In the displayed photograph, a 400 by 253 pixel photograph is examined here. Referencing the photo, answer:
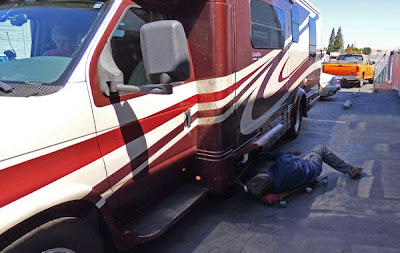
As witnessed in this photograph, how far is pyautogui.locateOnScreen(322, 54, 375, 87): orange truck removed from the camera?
16.9 metres

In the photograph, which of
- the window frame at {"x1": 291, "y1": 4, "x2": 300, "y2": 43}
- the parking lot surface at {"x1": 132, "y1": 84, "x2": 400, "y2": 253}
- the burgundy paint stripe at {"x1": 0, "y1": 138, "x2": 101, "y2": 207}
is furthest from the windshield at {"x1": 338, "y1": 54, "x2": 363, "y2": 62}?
the burgundy paint stripe at {"x1": 0, "y1": 138, "x2": 101, "y2": 207}

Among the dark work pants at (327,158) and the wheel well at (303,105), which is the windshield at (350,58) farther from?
the dark work pants at (327,158)

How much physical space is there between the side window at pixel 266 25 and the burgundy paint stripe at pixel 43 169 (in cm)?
271

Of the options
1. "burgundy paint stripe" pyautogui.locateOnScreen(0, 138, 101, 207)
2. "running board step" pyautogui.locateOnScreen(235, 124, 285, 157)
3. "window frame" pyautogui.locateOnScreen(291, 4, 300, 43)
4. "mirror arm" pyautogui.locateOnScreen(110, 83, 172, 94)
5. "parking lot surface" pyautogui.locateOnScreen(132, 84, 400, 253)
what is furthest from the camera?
"window frame" pyautogui.locateOnScreen(291, 4, 300, 43)

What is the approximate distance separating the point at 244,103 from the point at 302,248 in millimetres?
1745

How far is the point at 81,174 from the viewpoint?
2.08 meters

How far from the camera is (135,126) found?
2535 mm

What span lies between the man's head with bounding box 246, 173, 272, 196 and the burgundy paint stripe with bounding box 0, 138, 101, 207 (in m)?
2.42

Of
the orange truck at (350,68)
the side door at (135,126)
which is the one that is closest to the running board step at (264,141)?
the side door at (135,126)

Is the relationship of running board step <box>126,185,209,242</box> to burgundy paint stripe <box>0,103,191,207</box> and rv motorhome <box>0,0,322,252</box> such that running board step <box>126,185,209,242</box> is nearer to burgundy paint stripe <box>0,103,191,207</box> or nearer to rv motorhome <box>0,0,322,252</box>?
rv motorhome <box>0,0,322,252</box>

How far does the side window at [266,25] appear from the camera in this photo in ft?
13.6

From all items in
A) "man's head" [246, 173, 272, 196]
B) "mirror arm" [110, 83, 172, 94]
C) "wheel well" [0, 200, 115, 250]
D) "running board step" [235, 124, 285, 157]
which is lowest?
"man's head" [246, 173, 272, 196]

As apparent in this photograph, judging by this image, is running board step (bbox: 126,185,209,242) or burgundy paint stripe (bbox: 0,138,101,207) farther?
running board step (bbox: 126,185,209,242)

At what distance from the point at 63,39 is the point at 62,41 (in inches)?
0.6
